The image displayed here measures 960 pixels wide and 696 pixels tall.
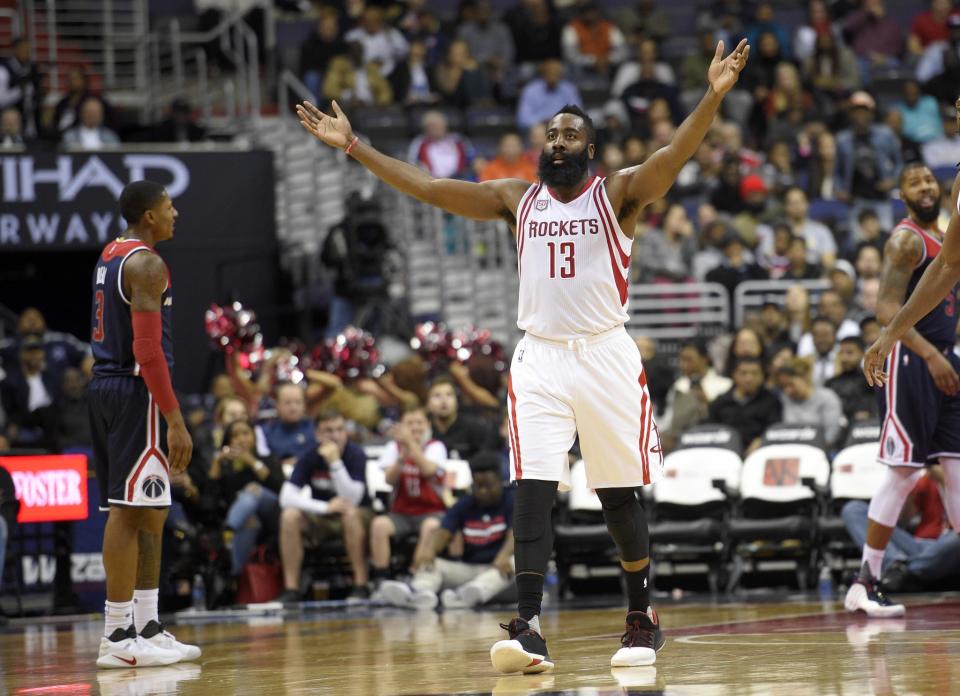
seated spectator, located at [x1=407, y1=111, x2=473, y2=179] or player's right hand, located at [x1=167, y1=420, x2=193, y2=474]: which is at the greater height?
seated spectator, located at [x1=407, y1=111, x2=473, y2=179]

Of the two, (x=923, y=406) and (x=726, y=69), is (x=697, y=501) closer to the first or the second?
(x=923, y=406)

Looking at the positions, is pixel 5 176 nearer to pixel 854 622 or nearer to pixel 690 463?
pixel 690 463

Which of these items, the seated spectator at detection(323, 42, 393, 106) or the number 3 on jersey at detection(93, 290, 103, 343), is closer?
the number 3 on jersey at detection(93, 290, 103, 343)

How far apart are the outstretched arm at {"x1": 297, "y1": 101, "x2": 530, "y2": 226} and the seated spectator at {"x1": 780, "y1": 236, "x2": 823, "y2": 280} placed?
32.1ft

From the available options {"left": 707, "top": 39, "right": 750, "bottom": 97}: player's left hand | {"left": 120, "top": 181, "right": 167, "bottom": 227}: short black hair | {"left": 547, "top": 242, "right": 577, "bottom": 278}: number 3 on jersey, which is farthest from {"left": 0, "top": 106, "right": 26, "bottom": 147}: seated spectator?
{"left": 707, "top": 39, "right": 750, "bottom": 97}: player's left hand

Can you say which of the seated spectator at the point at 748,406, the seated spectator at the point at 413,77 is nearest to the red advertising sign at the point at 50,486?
the seated spectator at the point at 748,406

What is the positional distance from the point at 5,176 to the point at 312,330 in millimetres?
3529

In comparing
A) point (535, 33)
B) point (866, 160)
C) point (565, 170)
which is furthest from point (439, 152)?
point (565, 170)

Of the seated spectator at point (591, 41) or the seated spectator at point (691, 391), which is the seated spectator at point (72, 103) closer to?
the seated spectator at point (591, 41)

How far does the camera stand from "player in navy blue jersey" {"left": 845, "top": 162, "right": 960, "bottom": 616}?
369 inches

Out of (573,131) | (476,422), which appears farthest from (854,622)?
(476,422)

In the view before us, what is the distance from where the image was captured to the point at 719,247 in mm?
18062

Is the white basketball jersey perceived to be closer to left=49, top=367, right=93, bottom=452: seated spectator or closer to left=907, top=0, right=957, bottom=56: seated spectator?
left=49, top=367, right=93, bottom=452: seated spectator

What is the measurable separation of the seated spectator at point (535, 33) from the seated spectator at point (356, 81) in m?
1.96
